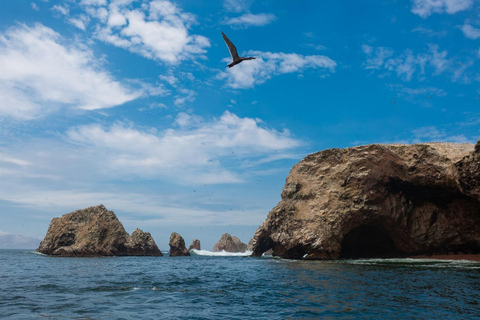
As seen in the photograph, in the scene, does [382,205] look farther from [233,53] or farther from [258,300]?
A: [233,53]

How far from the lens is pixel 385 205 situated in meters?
37.7

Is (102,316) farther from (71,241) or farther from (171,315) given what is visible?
(71,241)

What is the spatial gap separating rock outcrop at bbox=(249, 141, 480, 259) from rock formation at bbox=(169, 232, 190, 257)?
3939 centimetres

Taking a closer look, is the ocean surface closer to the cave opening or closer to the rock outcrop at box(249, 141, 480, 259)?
the rock outcrop at box(249, 141, 480, 259)

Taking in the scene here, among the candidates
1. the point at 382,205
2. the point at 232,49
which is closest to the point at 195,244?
the point at 382,205

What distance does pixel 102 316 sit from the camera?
10312 millimetres

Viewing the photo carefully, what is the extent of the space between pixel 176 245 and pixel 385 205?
53559 mm

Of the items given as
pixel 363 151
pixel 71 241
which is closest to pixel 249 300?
pixel 363 151

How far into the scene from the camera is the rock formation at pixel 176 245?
257 feet

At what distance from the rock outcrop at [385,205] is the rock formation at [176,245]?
3939 centimetres

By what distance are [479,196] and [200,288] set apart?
2479cm

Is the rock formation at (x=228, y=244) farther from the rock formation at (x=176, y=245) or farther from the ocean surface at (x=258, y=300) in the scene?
the ocean surface at (x=258, y=300)

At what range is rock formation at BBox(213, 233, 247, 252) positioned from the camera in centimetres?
12275

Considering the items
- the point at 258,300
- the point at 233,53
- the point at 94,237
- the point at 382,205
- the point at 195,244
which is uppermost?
the point at 233,53
